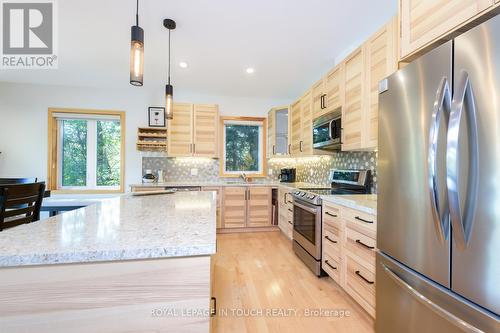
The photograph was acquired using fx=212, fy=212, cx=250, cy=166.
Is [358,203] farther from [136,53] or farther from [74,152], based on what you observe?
[74,152]

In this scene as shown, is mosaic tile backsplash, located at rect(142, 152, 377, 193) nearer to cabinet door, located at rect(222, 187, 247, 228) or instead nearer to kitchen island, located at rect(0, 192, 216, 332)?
cabinet door, located at rect(222, 187, 247, 228)

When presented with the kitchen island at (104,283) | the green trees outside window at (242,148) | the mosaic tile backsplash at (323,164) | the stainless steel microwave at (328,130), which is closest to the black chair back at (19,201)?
the kitchen island at (104,283)

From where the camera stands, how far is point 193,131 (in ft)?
12.4

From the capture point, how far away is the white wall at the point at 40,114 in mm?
3535

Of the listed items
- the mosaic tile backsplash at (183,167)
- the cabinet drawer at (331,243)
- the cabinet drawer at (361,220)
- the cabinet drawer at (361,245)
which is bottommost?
the cabinet drawer at (331,243)

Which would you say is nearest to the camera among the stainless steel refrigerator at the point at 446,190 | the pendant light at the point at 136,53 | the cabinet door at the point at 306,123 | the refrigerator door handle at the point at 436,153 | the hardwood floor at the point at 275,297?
the stainless steel refrigerator at the point at 446,190

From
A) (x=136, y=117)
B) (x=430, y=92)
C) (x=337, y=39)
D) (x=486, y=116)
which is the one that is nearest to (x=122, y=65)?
(x=136, y=117)

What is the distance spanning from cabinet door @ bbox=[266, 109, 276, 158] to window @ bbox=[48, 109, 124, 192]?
2704 millimetres

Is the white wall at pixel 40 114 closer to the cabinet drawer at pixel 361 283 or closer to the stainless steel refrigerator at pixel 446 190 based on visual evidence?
the cabinet drawer at pixel 361 283

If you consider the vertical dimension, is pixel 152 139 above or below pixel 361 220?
above

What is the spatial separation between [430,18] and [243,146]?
11.2ft

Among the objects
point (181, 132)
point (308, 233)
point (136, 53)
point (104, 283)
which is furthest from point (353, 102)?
point (181, 132)

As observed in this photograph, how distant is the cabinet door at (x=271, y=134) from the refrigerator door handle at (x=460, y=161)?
3.17 meters

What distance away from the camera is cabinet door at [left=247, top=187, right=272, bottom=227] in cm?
372
